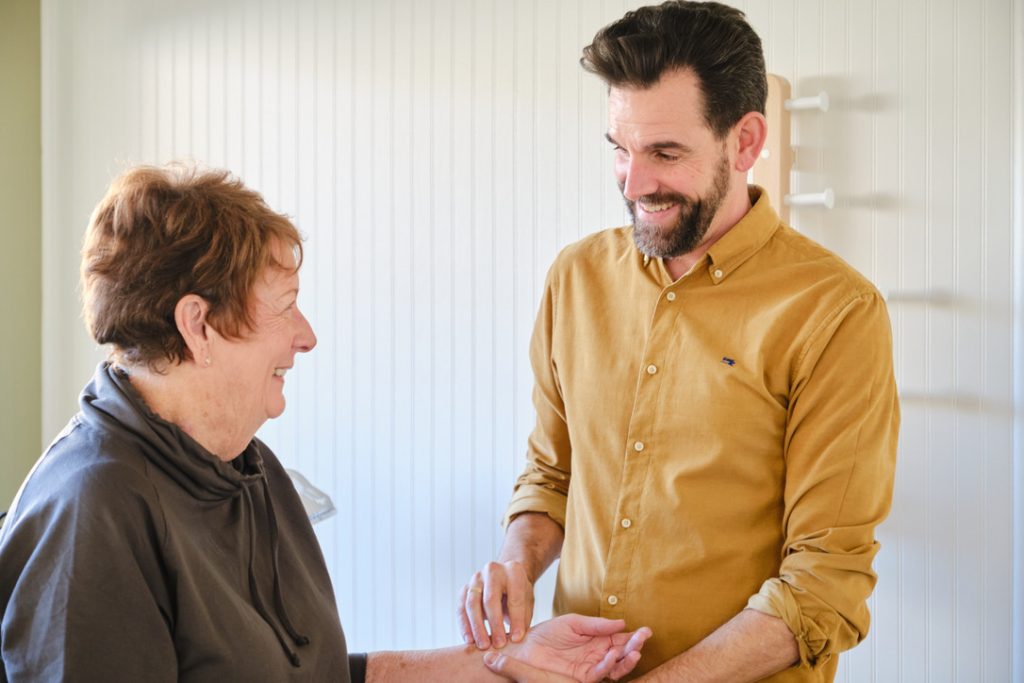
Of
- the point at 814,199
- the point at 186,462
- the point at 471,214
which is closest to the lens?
the point at 186,462

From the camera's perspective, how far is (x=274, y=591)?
60.8 inches

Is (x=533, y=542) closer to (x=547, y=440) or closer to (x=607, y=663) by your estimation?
(x=547, y=440)

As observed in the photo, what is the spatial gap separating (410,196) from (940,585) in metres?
1.88

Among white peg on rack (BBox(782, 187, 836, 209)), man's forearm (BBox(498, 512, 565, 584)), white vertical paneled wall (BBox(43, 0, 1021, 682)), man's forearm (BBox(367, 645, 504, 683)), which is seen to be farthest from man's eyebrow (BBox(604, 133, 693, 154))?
white vertical paneled wall (BBox(43, 0, 1021, 682))

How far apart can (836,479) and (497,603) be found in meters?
0.57

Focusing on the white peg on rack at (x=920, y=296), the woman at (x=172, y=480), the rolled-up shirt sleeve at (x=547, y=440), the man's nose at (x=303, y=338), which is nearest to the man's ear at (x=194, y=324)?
the woman at (x=172, y=480)

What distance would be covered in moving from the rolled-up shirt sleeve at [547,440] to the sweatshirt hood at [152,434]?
26.1 inches

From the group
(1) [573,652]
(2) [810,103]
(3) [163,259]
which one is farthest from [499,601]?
(2) [810,103]

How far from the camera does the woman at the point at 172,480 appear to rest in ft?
4.06

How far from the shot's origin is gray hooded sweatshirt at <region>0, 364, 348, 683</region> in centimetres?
122

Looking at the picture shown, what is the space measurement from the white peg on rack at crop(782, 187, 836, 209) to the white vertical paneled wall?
10 centimetres

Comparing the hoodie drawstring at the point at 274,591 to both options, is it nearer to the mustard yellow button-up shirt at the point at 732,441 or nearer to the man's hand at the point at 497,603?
the man's hand at the point at 497,603

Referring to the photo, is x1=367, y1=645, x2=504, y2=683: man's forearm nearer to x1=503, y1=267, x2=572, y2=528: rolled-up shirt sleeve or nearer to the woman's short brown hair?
x1=503, y1=267, x2=572, y2=528: rolled-up shirt sleeve

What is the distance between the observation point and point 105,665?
4.04 ft
